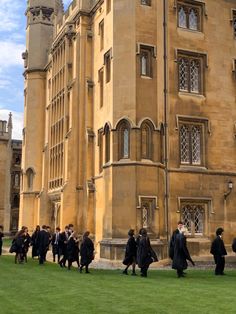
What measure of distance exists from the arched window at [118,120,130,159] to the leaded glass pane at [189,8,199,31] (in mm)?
6255

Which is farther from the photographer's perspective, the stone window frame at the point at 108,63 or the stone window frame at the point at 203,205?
the stone window frame at the point at 108,63

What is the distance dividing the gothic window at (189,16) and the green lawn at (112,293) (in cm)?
1222

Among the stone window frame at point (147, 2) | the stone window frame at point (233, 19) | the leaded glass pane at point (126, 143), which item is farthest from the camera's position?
the stone window frame at point (233, 19)

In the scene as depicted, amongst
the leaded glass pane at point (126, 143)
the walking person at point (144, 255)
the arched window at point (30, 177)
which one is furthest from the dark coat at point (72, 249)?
the arched window at point (30, 177)

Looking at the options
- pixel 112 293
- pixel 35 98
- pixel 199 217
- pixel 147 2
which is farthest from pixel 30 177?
pixel 112 293

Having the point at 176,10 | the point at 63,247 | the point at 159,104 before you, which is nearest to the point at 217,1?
the point at 176,10

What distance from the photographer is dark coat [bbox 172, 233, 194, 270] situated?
14273 mm

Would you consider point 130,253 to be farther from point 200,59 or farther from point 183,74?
point 200,59

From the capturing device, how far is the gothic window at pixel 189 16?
22.1 meters

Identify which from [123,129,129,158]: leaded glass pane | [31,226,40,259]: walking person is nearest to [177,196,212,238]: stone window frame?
[123,129,129,158]: leaded glass pane

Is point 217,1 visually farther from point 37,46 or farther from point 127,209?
point 37,46

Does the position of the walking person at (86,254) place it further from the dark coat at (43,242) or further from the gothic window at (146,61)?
the gothic window at (146,61)

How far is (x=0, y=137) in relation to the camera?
207ft

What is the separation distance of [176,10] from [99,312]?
1676 centimetres
